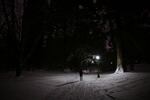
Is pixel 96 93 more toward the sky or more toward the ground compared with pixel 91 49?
more toward the ground

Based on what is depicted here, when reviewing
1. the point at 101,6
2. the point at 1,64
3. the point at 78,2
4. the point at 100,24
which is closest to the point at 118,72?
the point at 100,24

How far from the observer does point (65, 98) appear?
418 inches

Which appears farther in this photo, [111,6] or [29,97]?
[111,6]

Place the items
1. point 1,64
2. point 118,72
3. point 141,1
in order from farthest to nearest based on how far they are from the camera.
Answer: point 1,64, point 118,72, point 141,1

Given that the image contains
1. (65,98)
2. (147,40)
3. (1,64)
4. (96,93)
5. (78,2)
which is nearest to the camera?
(65,98)

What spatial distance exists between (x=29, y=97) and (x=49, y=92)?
55.5 inches

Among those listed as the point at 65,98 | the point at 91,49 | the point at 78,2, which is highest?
the point at 78,2

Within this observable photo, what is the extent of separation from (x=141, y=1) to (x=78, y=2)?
16.9ft

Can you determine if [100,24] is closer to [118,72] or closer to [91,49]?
[118,72]

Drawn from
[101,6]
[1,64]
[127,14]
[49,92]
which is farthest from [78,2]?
[1,64]

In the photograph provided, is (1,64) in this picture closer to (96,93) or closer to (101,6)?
(101,6)

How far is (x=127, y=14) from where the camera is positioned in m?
16.7

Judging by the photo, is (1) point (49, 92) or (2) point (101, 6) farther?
(2) point (101, 6)

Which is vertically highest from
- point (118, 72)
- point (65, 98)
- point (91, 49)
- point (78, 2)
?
point (78, 2)
